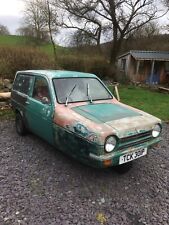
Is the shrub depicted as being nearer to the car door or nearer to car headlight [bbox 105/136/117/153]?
the car door

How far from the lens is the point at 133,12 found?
2512cm

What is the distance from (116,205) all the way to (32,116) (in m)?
2.62

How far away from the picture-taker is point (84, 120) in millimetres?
3791

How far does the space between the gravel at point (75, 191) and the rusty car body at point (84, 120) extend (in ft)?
1.60

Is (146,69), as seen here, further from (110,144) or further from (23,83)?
(110,144)

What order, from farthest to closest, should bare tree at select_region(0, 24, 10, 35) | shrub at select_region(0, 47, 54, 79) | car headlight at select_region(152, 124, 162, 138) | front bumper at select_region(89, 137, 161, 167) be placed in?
1. bare tree at select_region(0, 24, 10, 35)
2. shrub at select_region(0, 47, 54, 79)
3. car headlight at select_region(152, 124, 162, 138)
4. front bumper at select_region(89, 137, 161, 167)

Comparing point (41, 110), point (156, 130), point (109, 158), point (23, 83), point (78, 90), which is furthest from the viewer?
point (23, 83)

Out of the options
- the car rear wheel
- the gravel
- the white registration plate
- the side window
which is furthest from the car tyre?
the car rear wheel

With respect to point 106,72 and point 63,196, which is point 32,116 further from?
point 106,72

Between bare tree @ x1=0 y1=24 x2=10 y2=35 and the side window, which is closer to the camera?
the side window

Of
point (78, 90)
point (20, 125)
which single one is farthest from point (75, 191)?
point (20, 125)

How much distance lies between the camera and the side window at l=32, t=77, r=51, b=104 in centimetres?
474

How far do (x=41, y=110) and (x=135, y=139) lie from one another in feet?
6.34

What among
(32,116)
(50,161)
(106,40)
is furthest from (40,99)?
(106,40)
